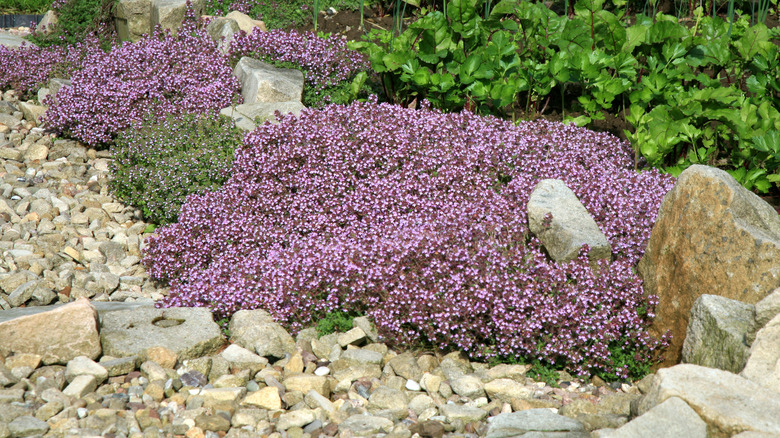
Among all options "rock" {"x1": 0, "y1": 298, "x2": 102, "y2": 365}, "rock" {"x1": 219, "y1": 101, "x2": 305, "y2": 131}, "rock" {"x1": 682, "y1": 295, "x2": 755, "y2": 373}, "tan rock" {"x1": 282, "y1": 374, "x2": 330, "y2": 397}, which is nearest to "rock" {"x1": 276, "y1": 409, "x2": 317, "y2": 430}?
"tan rock" {"x1": 282, "y1": 374, "x2": 330, "y2": 397}

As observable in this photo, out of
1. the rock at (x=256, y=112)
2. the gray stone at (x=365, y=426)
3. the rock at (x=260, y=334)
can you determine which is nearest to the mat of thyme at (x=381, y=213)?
the rock at (x=260, y=334)

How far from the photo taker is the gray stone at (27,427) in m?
3.20

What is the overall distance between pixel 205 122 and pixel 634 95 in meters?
4.30

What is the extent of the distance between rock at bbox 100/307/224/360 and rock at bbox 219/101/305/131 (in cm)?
260

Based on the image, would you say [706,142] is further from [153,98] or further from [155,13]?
[155,13]

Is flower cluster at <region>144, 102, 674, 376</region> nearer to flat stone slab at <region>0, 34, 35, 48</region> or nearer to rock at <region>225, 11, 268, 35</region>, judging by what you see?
rock at <region>225, 11, 268, 35</region>

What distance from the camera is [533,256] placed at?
14.7 ft

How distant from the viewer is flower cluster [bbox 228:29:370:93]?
7883 mm

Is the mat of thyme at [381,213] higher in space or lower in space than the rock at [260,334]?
higher

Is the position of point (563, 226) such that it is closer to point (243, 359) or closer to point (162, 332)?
point (243, 359)

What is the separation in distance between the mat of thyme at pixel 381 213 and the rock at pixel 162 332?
264 mm

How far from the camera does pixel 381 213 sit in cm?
536

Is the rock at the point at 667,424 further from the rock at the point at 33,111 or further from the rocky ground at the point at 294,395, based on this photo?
the rock at the point at 33,111

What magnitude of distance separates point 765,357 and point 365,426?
6.56ft
